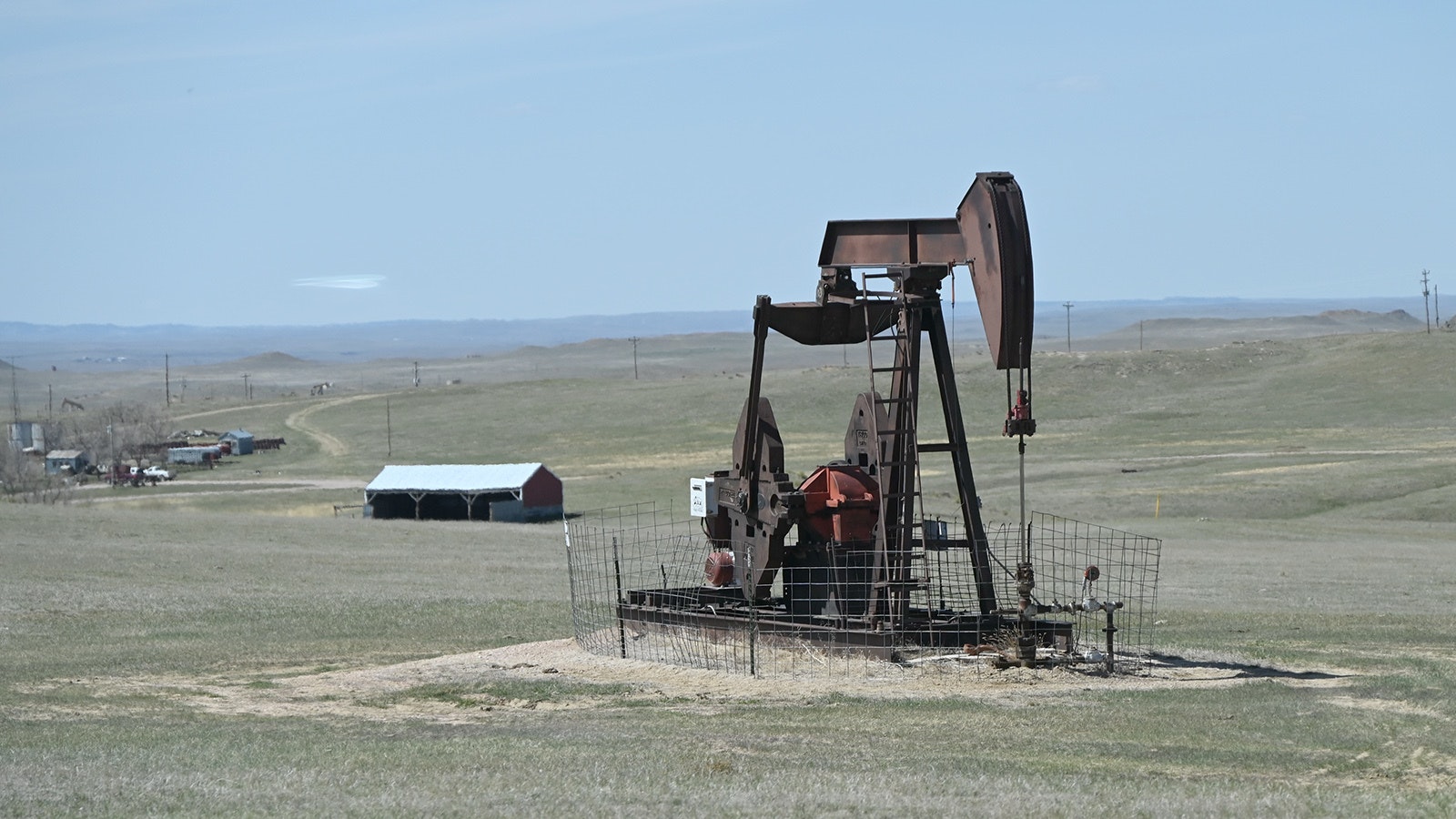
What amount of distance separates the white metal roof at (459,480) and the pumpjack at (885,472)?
3853 centimetres

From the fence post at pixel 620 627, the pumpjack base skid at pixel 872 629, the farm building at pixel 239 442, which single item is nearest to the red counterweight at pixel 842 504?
the pumpjack base skid at pixel 872 629

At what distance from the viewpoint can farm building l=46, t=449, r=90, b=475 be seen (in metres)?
82.7

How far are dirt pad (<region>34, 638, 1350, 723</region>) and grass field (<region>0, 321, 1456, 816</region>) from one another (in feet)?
0.23

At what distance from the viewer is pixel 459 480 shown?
56062mm

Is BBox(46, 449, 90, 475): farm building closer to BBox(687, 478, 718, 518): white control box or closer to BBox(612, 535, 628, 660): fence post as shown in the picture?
BBox(687, 478, 718, 518): white control box

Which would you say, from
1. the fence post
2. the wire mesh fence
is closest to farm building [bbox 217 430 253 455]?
the wire mesh fence

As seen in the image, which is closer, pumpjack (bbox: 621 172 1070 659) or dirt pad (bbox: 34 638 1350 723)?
dirt pad (bbox: 34 638 1350 723)

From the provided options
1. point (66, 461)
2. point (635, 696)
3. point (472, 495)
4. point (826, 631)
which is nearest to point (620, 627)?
point (826, 631)

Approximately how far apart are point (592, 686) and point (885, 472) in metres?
3.26

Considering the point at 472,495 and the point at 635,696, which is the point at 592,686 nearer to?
the point at 635,696

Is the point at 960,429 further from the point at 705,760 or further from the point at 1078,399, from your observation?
the point at 1078,399

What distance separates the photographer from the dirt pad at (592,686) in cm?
1324

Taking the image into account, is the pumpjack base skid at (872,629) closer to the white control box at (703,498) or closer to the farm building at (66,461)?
the white control box at (703,498)

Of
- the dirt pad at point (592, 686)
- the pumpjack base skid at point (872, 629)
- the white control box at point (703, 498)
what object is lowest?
the dirt pad at point (592, 686)
